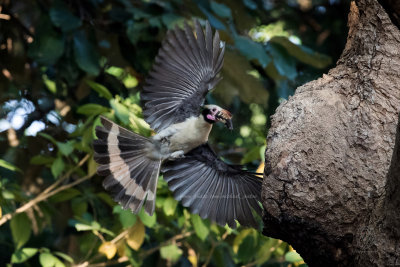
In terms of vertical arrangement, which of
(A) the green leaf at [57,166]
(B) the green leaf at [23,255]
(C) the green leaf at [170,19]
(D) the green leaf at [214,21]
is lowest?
(B) the green leaf at [23,255]

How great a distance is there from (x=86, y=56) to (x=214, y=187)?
1380 millimetres

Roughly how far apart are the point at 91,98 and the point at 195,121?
3.75 ft

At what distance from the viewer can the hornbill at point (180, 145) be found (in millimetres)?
2766

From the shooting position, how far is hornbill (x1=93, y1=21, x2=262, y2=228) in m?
2.77

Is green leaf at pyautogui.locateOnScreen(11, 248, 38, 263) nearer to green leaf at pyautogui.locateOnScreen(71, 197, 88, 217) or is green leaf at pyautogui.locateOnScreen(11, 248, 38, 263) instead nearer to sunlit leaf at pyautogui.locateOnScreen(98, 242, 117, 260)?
sunlit leaf at pyautogui.locateOnScreen(98, 242, 117, 260)

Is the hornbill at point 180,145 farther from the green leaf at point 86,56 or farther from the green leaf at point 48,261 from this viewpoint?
the green leaf at point 86,56

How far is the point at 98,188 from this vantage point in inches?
150

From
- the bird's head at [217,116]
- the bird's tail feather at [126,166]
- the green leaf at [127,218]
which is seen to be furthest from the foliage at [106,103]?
the bird's head at [217,116]

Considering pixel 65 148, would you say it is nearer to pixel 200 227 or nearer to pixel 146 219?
pixel 146 219

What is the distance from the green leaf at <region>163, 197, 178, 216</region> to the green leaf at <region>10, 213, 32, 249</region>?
788 mm

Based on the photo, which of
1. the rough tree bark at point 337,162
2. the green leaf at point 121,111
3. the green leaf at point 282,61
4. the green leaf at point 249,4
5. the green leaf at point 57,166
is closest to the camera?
the rough tree bark at point 337,162

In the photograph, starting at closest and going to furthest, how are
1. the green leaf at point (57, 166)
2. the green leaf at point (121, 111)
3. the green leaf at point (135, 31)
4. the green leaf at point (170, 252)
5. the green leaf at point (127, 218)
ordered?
1. the green leaf at point (121, 111)
2. the green leaf at point (127, 218)
3. the green leaf at point (57, 166)
4. the green leaf at point (135, 31)
5. the green leaf at point (170, 252)

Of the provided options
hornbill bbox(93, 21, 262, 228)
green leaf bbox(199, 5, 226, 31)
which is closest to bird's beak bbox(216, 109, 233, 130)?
hornbill bbox(93, 21, 262, 228)

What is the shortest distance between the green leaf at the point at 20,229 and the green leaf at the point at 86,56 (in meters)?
0.90
